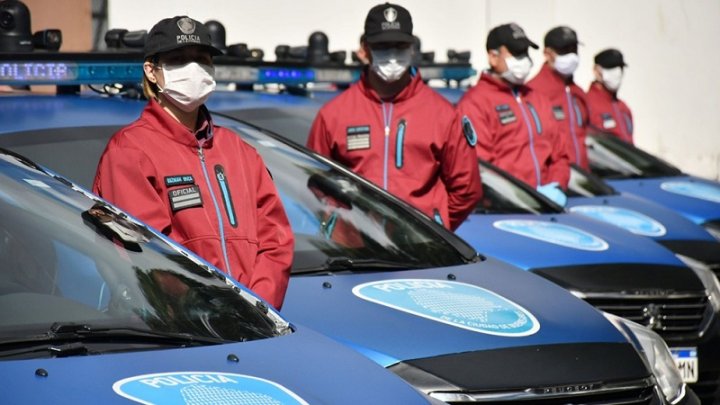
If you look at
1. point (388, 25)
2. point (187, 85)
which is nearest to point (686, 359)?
point (388, 25)

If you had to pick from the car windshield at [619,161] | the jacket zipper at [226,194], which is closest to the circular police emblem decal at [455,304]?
the jacket zipper at [226,194]

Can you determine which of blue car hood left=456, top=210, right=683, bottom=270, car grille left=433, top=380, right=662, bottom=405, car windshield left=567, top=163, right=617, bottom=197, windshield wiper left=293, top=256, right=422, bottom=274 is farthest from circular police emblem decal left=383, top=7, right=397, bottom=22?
car windshield left=567, top=163, right=617, bottom=197

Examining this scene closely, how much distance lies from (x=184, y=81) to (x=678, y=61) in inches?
560

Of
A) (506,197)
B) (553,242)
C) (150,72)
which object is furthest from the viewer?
(506,197)

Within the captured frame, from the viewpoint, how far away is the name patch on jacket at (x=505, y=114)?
8797mm

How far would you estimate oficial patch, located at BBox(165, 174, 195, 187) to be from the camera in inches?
199

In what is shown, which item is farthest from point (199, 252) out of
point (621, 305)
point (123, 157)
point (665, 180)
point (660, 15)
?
point (660, 15)

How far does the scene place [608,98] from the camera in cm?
1253

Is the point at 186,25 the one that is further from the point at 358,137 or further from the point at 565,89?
the point at 565,89

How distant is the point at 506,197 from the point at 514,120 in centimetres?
89

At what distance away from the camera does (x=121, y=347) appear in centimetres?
391

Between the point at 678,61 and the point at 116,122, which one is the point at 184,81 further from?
the point at 678,61

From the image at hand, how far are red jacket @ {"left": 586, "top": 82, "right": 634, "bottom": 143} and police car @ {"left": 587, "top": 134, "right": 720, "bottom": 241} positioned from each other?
871 millimetres

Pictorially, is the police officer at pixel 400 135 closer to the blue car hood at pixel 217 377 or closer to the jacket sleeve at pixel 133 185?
the jacket sleeve at pixel 133 185
